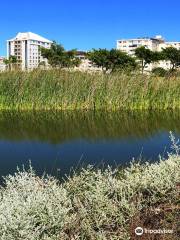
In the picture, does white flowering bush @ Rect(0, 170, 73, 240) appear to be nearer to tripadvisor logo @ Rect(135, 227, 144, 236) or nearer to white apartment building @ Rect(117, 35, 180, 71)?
tripadvisor logo @ Rect(135, 227, 144, 236)

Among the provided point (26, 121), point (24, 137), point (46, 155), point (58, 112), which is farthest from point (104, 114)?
point (46, 155)

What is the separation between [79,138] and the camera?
995 cm

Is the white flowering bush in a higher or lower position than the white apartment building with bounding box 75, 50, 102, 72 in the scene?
lower

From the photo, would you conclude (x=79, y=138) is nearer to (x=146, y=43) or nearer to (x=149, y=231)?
(x=149, y=231)

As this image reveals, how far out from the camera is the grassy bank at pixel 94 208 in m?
2.89

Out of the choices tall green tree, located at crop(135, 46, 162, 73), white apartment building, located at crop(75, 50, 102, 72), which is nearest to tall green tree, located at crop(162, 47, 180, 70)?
tall green tree, located at crop(135, 46, 162, 73)

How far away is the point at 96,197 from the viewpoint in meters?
3.33

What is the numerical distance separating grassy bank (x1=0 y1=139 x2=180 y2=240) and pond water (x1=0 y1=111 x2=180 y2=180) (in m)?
2.26

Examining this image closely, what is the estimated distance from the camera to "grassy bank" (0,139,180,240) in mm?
2895

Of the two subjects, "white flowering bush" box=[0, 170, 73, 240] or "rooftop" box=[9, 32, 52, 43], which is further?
"rooftop" box=[9, 32, 52, 43]

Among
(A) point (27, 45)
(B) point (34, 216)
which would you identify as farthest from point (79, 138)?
(A) point (27, 45)

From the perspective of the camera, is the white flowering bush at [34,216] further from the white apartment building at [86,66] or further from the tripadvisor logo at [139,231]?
the white apartment building at [86,66]

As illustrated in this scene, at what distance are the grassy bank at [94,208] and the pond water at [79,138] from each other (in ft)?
7.40

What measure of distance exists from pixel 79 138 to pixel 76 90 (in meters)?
5.85
